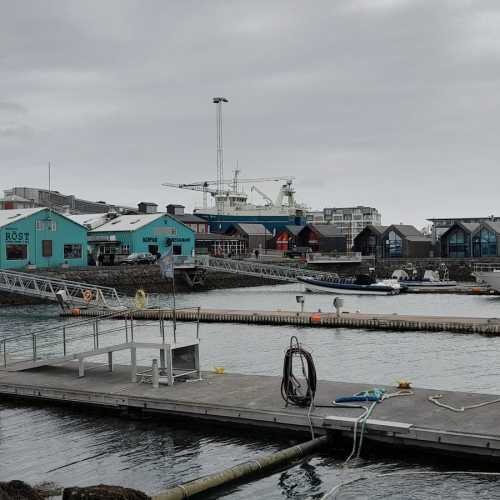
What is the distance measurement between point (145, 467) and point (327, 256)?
82.3 metres

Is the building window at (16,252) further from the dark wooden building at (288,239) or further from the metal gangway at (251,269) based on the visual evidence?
the dark wooden building at (288,239)

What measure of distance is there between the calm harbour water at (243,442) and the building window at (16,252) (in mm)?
38354

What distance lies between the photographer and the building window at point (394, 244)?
343 ft

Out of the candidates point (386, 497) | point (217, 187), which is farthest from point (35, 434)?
point (217, 187)

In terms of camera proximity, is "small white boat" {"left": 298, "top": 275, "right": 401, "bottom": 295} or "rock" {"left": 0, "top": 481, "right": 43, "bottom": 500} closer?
"rock" {"left": 0, "top": 481, "right": 43, "bottom": 500}

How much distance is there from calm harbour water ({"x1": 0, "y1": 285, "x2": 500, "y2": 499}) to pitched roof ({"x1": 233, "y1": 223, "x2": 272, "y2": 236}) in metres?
87.4

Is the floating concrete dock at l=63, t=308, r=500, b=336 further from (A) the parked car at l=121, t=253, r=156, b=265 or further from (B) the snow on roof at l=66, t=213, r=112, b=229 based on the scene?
(B) the snow on roof at l=66, t=213, r=112, b=229

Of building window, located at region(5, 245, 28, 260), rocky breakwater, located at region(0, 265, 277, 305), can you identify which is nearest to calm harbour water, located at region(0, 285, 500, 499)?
rocky breakwater, located at region(0, 265, 277, 305)

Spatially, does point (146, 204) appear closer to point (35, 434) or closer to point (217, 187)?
point (217, 187)

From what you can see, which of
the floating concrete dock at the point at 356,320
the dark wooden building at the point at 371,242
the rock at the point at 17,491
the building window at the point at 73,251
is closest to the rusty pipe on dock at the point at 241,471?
the rock at the point at 17,491

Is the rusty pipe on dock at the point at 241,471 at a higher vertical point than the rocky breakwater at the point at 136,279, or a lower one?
lower

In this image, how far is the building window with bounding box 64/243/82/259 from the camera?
72062mm

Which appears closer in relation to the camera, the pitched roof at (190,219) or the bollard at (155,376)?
the bollard at (155,376)

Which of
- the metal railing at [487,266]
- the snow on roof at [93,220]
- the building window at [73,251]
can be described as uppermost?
the snow on roof at [93,220]
